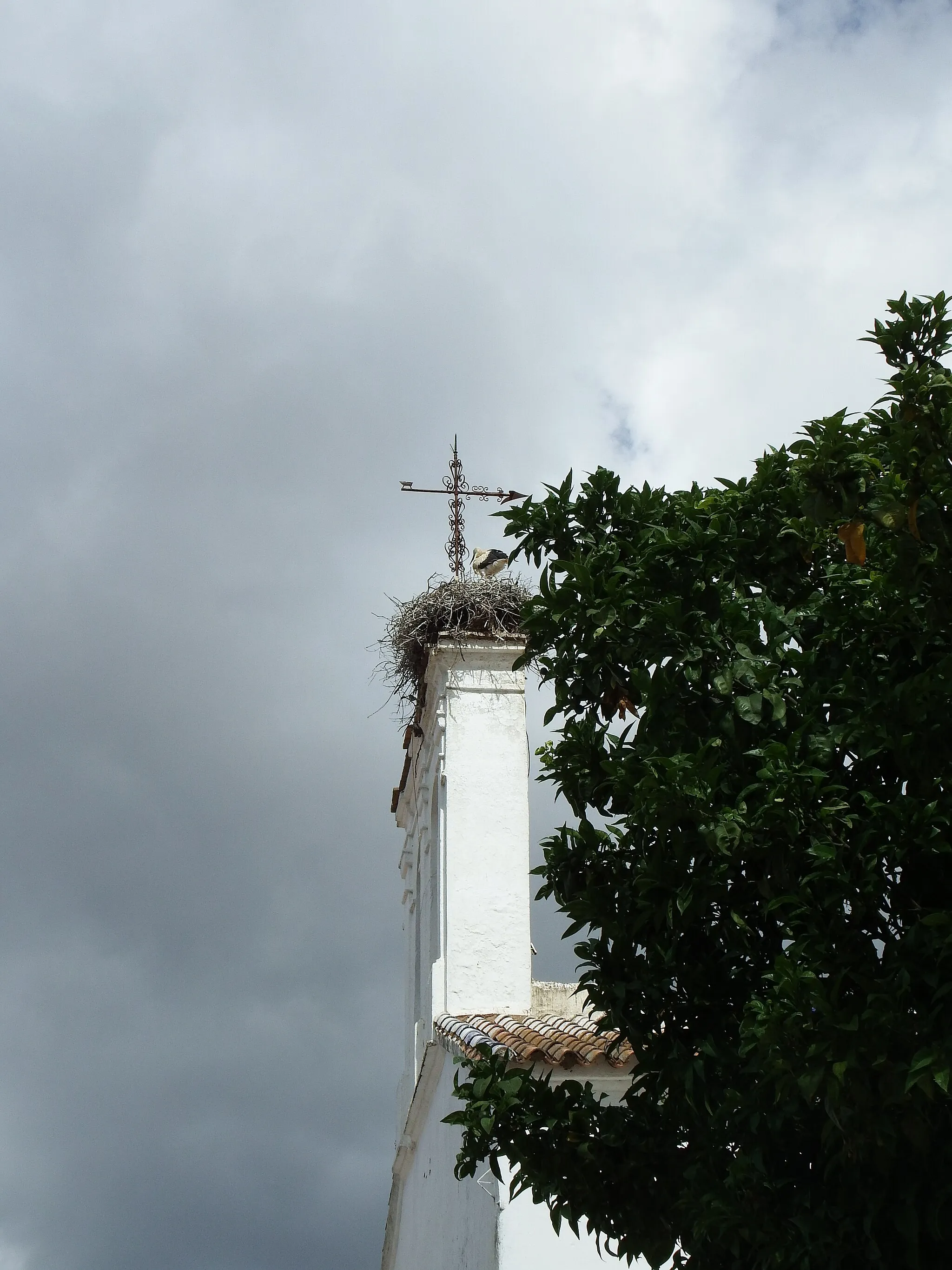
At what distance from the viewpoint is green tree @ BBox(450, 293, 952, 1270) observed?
436 centimetres

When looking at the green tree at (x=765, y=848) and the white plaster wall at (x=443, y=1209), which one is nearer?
the green tree at (x=765, y=848)

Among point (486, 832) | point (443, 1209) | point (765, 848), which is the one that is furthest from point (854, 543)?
point (443, 1209)

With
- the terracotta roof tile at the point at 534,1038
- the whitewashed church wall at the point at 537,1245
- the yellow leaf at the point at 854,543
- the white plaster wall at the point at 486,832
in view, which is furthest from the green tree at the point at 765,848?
the white plaster wall at the point at 486,832

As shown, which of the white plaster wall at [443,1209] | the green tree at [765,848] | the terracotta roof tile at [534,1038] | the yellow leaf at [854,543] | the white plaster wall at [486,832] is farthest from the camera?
the white plaster wall at [486,832]

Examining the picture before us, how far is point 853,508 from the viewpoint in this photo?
461 centimetres

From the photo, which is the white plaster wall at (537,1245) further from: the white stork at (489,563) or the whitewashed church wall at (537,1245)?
the white stork at (489,563)

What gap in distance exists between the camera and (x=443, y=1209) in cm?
1159

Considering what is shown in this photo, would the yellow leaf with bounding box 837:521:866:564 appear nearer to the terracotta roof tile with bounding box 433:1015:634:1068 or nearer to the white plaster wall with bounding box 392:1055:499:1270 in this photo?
the terracotta roof tile with bounding box 433:1015:634:1068

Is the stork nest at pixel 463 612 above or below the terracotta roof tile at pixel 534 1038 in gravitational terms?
above

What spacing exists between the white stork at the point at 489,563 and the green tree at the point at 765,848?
7.32 meters

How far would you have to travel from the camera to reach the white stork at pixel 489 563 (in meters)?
13.3

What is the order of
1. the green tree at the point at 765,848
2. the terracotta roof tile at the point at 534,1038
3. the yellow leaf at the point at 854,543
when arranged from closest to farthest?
the green tree at the point at 765,848 → the yellow leaf at the point at 854,543 → the terracotta roof tile at the point at 534,1038

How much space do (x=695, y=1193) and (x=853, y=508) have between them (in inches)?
88.7

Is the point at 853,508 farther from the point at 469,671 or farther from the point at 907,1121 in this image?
the point at 469,671
